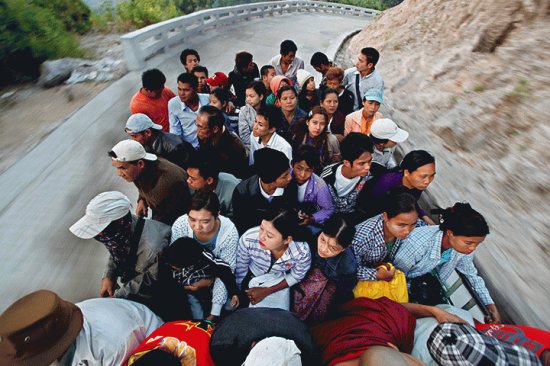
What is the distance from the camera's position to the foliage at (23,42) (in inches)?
269

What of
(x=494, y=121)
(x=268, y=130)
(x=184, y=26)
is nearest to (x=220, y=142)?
(x=268, y=130)

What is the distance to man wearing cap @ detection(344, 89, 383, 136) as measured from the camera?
13.1 feet

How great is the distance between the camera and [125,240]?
249 centimetres

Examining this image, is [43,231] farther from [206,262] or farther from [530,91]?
[530,91]

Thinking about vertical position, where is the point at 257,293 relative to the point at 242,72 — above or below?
below

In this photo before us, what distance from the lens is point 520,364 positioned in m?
1.73

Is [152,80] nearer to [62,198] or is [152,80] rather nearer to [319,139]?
[62,198]

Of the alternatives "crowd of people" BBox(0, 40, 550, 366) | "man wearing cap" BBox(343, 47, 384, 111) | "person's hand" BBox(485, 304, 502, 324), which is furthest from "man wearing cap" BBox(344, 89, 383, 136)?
"person's hand" BBox(485, 304, 502, 324)

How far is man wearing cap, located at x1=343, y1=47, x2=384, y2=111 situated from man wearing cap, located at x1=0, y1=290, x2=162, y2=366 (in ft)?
15.6

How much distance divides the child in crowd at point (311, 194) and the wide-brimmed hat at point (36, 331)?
2.02 metres

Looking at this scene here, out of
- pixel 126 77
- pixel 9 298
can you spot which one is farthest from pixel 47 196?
pixel 126 77

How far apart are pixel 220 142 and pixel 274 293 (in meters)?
1.88

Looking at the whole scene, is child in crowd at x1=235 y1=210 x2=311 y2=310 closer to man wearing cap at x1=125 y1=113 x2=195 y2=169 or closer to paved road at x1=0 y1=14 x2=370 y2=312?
man wearing cap at x1=125 y1=113 x2=195 y2=169

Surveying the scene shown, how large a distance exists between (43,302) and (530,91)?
6813 mm
